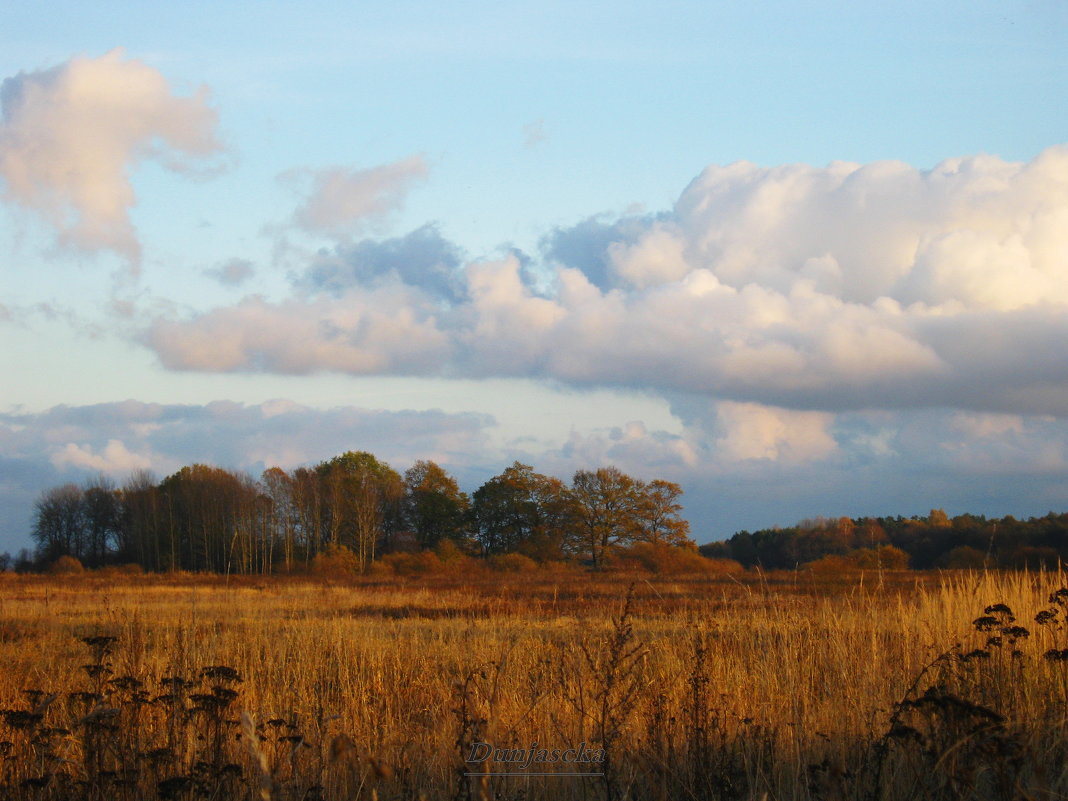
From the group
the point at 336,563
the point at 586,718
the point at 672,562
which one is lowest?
the point at 336,563

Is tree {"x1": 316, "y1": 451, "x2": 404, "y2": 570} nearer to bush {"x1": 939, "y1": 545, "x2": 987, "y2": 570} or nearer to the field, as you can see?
bush {"x1": 939, "y1": 545, "x2": 987, "y2": 570}

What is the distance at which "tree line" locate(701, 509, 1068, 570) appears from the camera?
1065 inches

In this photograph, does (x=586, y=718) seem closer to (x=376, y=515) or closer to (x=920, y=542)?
(x=920, y=542)

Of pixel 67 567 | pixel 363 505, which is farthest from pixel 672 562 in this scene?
pixel 67 567

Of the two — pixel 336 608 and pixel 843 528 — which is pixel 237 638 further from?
pixel 843 528

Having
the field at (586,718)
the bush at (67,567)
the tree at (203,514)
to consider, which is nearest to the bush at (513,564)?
the tree at (203,514)

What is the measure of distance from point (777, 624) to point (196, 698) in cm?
736

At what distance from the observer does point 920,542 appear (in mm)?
42781

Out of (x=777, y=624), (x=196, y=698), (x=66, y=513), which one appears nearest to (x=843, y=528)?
(x=777, y=624)

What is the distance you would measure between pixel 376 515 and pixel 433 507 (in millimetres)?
4857

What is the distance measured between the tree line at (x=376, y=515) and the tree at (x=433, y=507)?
100mm

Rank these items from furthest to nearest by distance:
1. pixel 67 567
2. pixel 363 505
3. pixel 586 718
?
pixel 363 505 → pixel 67 567 → pixel 586 718

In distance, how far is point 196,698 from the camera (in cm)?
439

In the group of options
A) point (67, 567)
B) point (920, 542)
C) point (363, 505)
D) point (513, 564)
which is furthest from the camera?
point (363, 505)
